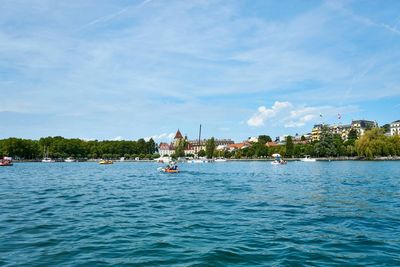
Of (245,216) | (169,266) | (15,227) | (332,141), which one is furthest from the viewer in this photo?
(332,141)

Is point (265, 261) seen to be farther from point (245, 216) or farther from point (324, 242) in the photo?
point (245, 216)

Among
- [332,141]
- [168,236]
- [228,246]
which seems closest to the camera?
[228,246]

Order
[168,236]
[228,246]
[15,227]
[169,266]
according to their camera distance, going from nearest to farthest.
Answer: [169,266] → [228,246] → [168,236] → [15,227]

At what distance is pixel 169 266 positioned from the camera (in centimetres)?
1223

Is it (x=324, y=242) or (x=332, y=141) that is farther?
(x=332, y=141)

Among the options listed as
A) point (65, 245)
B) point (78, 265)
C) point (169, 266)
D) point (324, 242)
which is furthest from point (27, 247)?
point (324, 242)

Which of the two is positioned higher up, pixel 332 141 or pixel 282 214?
pixel 332 141

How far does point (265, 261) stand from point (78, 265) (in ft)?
19.0

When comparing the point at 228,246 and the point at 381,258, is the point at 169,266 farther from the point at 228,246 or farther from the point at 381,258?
the point at 381,258

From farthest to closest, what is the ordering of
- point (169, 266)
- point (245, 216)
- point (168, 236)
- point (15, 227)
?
point (245, 216) → point (15, 227) → point (168, 236) → point (169, 266)

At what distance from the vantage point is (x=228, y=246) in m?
14.6

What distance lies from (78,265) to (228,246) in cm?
522

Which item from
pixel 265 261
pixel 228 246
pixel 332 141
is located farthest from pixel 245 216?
pixel 332 141

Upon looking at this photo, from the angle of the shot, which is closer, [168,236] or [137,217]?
[168,236]
